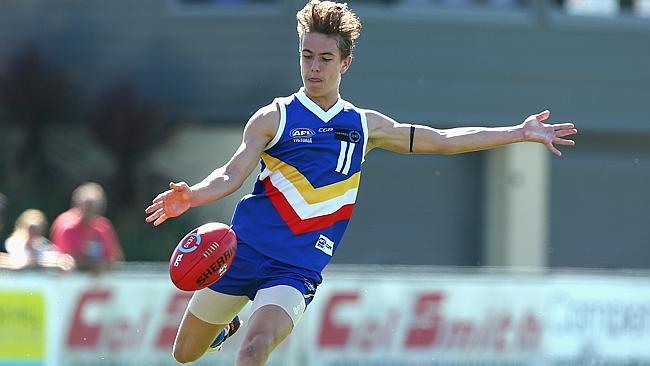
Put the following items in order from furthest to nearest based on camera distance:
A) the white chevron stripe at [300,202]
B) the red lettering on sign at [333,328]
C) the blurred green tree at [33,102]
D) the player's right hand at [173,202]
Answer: the blurred green tree at [33,102]
the red lettering on sign at [333,328]
the white chevron stripe at [300,202]
the player's right hand at [173,202]

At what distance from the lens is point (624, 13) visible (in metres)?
18.7

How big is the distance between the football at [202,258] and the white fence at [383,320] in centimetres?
467

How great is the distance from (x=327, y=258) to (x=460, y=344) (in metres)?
5.15

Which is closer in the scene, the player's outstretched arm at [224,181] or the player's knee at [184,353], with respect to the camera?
the player's outstretched arm at [224,181]

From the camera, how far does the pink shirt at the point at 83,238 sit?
503 inches

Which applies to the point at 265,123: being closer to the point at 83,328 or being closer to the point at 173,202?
the point at 173,202

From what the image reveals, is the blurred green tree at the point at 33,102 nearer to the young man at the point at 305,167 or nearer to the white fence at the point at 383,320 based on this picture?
the white fence at the point at 383,320

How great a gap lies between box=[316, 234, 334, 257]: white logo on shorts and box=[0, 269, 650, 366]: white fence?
178 inches

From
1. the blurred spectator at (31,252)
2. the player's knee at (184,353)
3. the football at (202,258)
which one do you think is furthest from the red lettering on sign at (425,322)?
the football at (202,258)

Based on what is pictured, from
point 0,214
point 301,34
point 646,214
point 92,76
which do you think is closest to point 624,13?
point 646,214

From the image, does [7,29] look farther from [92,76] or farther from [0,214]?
[0,214]

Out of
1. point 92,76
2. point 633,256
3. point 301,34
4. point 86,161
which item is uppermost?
point 301,34

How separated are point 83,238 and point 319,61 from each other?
20.6 feet

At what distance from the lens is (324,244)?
287 inches
